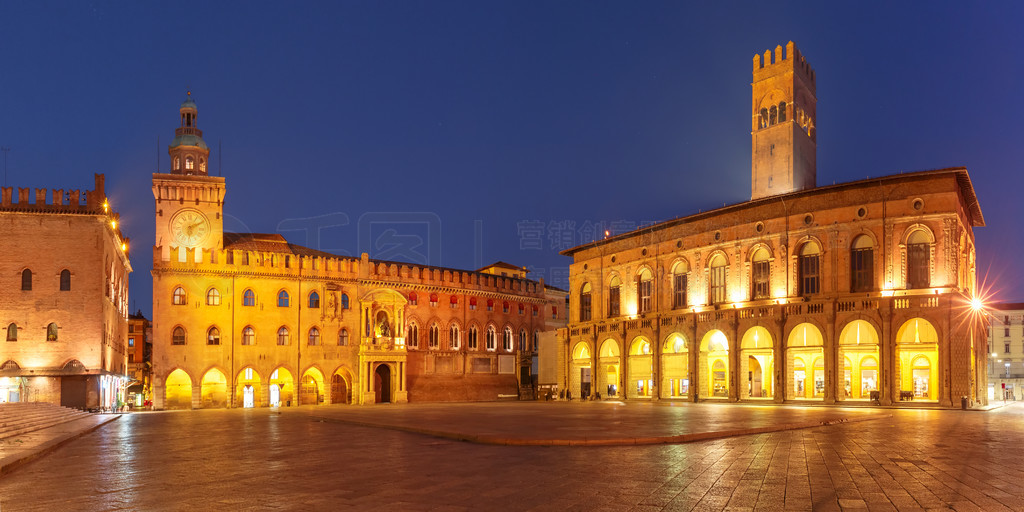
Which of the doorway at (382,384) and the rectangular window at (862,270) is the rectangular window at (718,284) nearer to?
the rectangular window at (862,270)

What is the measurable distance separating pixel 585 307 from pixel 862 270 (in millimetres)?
23243

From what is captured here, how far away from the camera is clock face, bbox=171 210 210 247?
177ft

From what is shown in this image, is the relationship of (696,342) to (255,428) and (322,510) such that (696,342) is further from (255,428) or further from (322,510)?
(322,510)

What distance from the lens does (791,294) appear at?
4253 centimetres

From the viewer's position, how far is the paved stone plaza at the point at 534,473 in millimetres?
9031

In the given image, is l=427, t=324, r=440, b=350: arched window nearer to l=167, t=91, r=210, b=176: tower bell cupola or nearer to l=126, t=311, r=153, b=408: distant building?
l=167, t=91, r=210, b=176: tower bell cupola

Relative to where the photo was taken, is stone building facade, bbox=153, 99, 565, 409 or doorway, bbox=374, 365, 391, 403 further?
doorway, bbox=374, 365, 391, 403

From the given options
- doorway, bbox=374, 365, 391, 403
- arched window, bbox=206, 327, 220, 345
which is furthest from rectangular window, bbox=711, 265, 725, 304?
arched window, bbox=206, 327, 220, 345

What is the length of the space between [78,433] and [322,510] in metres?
16.9

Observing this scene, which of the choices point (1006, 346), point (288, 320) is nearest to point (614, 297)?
point (288, 320)

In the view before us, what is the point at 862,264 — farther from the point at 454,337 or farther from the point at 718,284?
the point at 454,337

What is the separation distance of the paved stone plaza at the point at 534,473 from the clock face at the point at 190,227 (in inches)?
1475

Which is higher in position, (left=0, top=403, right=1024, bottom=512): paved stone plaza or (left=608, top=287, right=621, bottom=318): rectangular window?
(left=608, top=287, right=621, bottom=318): rectangular window

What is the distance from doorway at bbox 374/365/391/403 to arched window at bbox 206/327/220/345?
1171 cm
